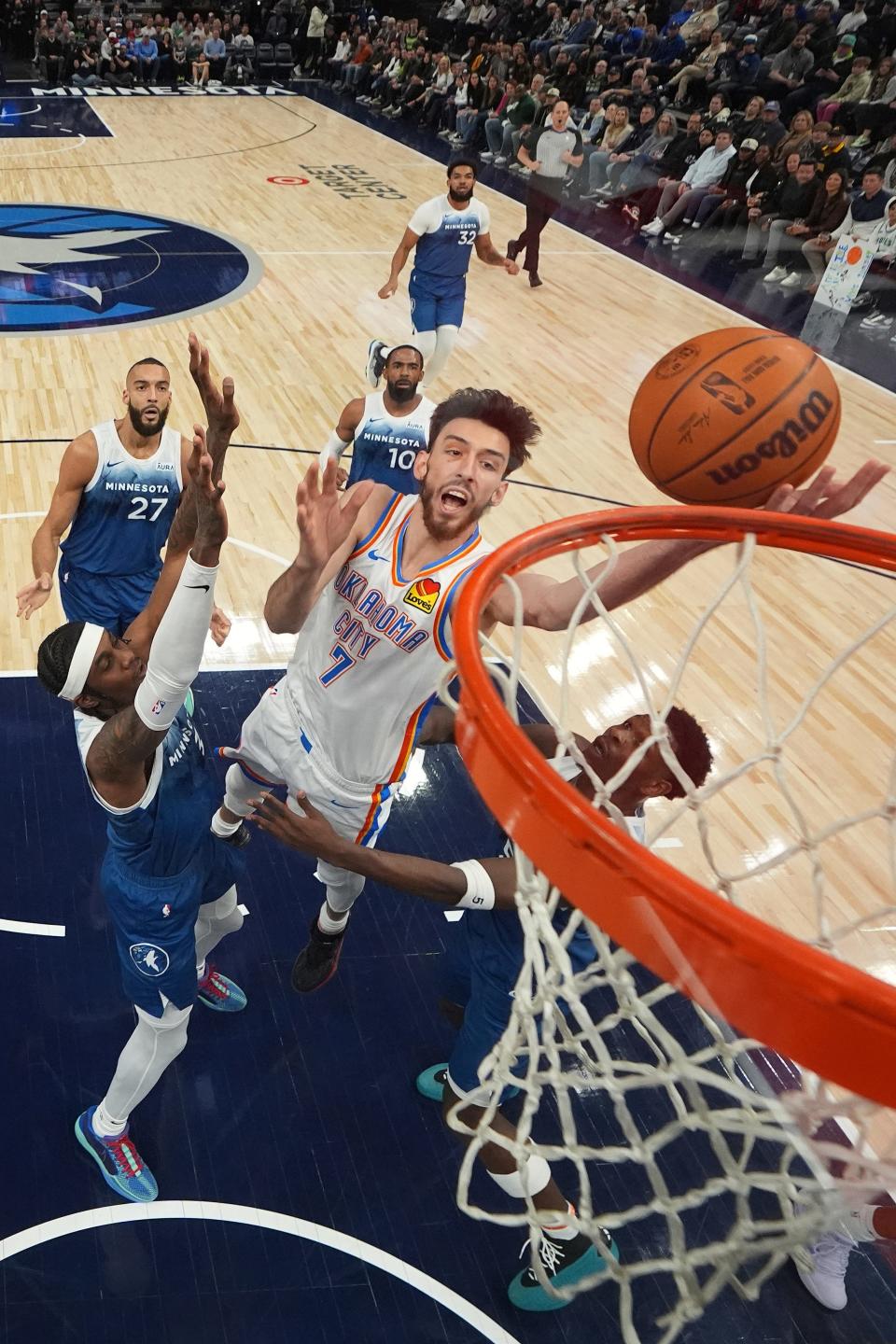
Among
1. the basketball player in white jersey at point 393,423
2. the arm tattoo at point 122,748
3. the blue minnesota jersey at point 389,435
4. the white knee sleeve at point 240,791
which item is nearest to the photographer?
the arm tattoo at point 122,748

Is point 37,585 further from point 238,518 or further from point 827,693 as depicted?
point 827,693

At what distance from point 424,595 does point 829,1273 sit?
7.22ft

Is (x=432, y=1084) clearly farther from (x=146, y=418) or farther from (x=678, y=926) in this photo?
(x=146, y=418)

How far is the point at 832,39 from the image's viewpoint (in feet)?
52.0

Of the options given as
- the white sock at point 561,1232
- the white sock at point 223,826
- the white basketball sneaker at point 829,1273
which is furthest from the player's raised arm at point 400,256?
the white basketball sneaker at point 829,1273

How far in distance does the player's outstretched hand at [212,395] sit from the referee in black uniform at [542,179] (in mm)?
9388

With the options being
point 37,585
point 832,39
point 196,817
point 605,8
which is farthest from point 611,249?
point 196,817

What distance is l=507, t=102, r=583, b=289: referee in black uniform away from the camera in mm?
11445

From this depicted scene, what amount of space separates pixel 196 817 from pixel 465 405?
1422 millimetres

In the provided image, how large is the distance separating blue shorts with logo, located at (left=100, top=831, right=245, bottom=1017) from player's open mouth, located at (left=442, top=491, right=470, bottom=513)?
1.14m

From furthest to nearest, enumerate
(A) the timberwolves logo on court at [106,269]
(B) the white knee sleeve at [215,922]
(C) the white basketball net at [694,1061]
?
(A) the timberwolves logo on court at [106,269] → (B) the white knee sleeve at [215,922] → (C) the white basketball net at [694,1061]

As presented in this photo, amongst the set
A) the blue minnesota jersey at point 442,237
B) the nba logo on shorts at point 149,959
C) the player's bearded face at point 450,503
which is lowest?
the nba logo on shorts at point 149,959

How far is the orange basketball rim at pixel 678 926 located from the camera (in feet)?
4.44

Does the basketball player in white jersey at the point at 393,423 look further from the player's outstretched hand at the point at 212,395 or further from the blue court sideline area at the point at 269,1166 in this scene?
the player's outstretched hand at the point at 212,395
